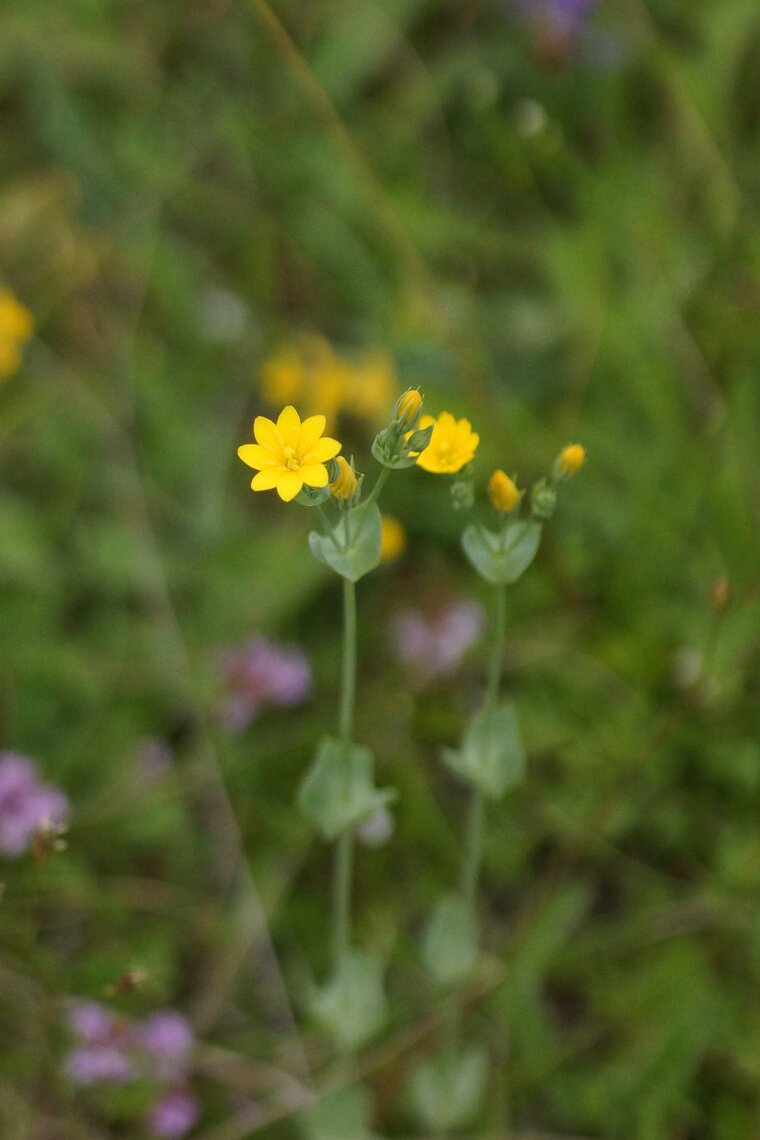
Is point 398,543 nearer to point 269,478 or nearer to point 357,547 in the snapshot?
point 357,547

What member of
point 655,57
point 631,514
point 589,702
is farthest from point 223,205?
point 589,702

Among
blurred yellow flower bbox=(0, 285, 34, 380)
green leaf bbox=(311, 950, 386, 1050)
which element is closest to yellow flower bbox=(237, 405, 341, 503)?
green leaf bbox=(311, 950, 386, 1050)

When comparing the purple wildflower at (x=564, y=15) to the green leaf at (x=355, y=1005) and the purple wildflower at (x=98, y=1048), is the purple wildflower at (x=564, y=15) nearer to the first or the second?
the green leaf at (x=355, y=1005)

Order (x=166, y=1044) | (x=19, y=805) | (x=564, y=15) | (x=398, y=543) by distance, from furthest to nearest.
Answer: (x=564, y=15) < (x=398, y=543) < (x=19, y=805) < (x=166, y=1044)

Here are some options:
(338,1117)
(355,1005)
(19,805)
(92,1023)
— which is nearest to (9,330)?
(19,805)

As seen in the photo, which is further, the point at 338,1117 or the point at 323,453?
the point at 338,1117

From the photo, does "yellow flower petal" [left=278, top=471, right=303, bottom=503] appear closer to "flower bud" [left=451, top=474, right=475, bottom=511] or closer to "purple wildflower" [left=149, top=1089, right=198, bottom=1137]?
"flower bud" [left=451, top=474, right=475, bottom=511]

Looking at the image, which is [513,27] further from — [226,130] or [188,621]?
[188,621]
